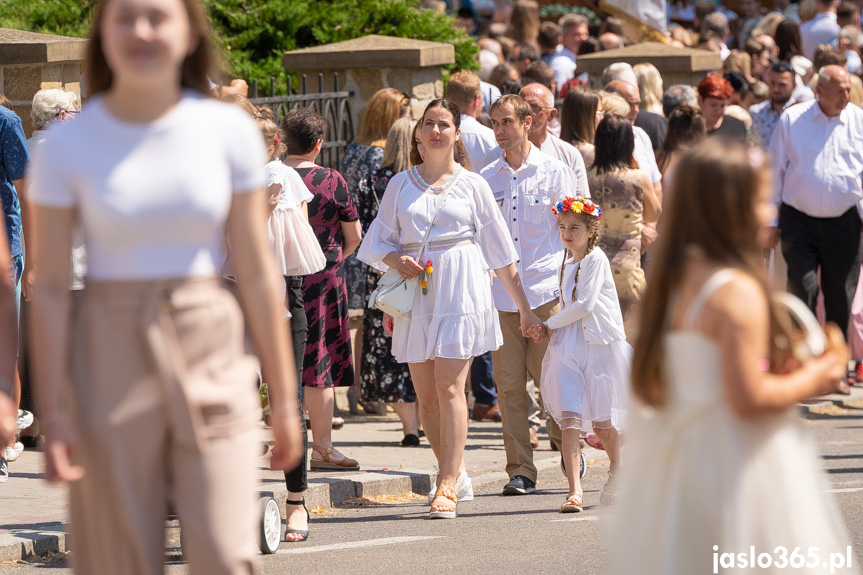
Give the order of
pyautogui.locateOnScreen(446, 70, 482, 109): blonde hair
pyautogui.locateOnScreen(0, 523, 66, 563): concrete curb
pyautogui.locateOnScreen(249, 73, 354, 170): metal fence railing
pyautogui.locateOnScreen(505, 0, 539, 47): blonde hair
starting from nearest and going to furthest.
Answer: pyautogui.locateOnScreen(0, 523, 66, 563): concrete curb < pyautogui.locateOnScreen(446, 70, 482, 109): blonde hair < pyautogui.locateOnScreen(249, 73, 354, 170): metal fence railing < pyautogui.locateOnScreen(505, 0, 539, 47): blonde hair

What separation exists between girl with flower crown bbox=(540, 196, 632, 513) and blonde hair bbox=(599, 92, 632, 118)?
2870mm

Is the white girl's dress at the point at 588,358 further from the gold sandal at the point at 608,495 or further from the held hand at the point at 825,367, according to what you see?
the held hand at the point at 825,367

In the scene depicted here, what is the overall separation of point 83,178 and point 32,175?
0.45ft

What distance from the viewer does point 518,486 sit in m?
8.51

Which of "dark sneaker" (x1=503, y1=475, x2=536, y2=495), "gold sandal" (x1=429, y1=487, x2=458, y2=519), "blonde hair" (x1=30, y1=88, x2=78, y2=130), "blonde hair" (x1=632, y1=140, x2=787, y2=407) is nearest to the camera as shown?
"blonde hair" (x1=632, y1=140, x2=787, y2=407)

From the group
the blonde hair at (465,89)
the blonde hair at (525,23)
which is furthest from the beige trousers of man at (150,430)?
the blonde hair at (525,23)

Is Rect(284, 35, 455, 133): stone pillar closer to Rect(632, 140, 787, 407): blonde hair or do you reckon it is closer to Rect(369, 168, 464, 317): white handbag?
Rect(369, 168, 464, 317): white handbag

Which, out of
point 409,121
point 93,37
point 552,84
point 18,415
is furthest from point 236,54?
point 93,37

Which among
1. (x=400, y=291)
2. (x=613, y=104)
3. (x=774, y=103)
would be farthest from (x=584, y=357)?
(x=774, y=103)

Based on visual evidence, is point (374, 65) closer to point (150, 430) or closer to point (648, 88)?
point (648, 88)

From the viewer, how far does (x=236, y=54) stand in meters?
13.6

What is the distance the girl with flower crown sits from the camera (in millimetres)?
7879

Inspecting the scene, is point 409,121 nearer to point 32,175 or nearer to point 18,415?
point 18,415

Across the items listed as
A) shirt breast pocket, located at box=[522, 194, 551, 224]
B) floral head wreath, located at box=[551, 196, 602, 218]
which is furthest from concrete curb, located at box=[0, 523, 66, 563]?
shirt breast pocket, located at box=[522, 194, 551, 224]
